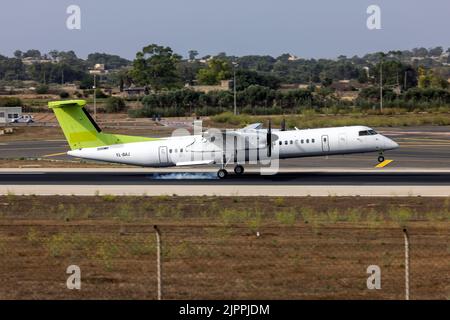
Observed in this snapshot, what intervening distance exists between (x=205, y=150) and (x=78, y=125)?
7795mm

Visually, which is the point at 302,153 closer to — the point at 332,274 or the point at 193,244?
the point at 193,244

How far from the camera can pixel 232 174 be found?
170 feet

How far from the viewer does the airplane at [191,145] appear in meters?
48.8

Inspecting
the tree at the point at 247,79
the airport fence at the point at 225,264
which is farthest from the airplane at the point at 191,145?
the tree at the point at 247,79

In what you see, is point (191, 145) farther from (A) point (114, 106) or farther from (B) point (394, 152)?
(A) point (114, 106)

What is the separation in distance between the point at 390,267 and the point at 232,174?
97.9 feet

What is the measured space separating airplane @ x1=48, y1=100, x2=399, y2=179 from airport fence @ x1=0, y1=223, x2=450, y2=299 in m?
20.2

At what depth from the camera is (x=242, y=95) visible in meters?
146

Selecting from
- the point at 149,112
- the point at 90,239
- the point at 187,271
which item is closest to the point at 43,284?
the point at 187,271

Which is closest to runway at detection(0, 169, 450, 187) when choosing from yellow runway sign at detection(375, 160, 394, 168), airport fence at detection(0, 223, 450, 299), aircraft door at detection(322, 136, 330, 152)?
aircraft door at detection(322, 136, 330, 152)

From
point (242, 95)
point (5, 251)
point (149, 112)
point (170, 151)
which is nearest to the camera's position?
point (5, 251)

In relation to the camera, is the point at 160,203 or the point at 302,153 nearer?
the point at 160,203

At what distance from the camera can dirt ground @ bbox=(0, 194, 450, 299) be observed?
1986 centimetres
